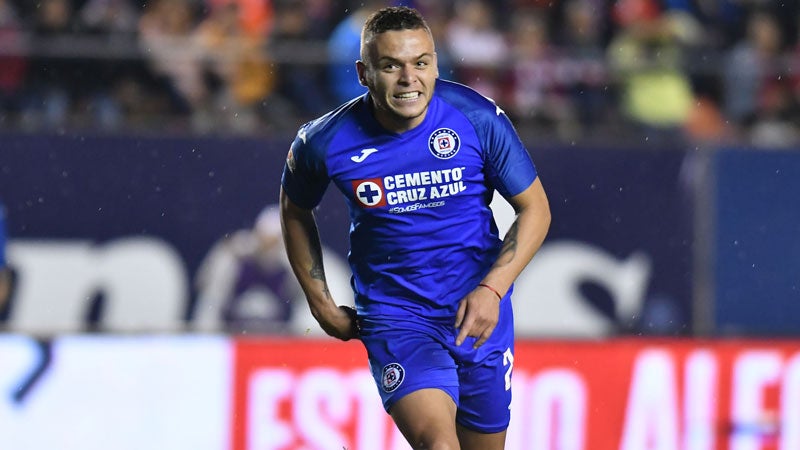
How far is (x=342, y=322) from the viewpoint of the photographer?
5992 mm

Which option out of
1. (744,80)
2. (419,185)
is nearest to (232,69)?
(744,80)

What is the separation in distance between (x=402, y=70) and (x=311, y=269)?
1020mm

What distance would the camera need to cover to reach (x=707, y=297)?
13156 mm

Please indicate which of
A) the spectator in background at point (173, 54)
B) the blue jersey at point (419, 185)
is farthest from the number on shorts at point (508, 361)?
the spectator in background at point (173, 54)

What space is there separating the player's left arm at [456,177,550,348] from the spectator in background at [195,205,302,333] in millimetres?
6819

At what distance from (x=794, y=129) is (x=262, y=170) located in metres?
5.04

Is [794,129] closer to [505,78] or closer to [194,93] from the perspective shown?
[505,78]

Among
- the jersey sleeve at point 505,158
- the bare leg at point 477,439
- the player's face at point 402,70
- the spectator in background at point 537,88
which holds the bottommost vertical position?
the bare leg at point 477,439

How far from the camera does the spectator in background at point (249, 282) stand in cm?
1250

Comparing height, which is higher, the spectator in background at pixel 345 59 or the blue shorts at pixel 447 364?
the spectator in background at pixel 345 59

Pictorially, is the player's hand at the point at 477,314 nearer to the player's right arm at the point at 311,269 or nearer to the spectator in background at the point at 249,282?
the player's right arm at the point at 311,269

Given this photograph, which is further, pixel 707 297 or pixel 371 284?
pixel 707 297

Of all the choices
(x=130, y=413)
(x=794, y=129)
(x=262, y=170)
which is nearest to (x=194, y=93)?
(x=262, y=170)

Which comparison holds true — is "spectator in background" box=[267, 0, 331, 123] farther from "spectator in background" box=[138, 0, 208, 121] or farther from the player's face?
the player's face
